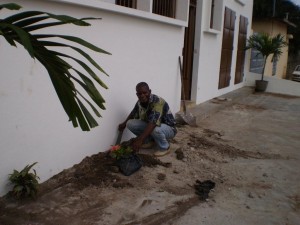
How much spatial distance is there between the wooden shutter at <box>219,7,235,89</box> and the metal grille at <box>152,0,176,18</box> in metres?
3.52

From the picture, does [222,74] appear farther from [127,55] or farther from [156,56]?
[127,55]

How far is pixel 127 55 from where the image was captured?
5.10m

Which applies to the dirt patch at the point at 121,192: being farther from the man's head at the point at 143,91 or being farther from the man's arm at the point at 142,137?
the man's head at the point at 143,91

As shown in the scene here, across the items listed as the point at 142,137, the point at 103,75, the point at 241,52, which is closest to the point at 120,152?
the point at 142,137

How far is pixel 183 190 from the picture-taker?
408 cm

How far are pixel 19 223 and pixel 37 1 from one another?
202 cm

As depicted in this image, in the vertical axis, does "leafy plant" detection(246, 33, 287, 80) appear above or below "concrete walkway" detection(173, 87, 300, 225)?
above

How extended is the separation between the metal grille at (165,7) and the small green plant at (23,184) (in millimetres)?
4104

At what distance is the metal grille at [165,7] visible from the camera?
21.8 feet

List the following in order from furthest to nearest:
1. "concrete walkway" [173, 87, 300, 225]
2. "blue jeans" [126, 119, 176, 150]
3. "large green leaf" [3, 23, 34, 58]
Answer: "blue jeans" [126, 119, 176, 150] → "concrete walkway" [173, 87, 300, 225] → "large green leaf" [3, 23, 34, 58]

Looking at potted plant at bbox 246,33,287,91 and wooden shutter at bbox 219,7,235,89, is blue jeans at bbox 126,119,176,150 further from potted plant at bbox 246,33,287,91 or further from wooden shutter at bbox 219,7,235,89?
potted plant at bbox 246,33,287,91

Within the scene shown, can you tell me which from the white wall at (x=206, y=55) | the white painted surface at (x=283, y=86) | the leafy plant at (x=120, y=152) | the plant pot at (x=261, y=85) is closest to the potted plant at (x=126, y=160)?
the leafy plant at (x=120, y=152)

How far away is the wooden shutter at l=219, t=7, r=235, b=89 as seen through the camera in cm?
1037

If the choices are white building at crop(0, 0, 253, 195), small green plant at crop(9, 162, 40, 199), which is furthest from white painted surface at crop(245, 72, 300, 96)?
small green plant at crop(9, 162, 40, 199)
